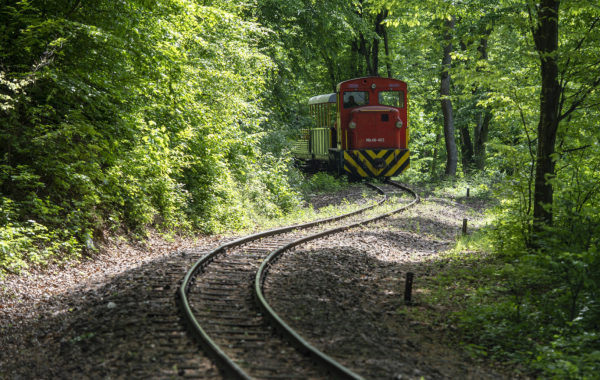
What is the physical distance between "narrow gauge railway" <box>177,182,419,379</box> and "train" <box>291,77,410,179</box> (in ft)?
35.3

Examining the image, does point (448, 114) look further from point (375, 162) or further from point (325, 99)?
point (325, 99)

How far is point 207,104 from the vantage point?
42.8ft

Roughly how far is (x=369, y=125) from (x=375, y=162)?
153cm

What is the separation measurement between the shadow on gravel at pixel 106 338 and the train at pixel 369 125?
13106 mm

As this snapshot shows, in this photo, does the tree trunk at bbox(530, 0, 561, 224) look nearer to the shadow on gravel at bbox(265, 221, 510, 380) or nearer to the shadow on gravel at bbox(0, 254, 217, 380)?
the shadow on gravel at bbox(265, 221, 510, 380)

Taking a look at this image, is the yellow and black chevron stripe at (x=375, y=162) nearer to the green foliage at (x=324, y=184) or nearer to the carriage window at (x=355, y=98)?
the green foliage at (x=324, y=184)

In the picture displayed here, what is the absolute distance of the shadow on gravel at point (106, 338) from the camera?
439 centimetres

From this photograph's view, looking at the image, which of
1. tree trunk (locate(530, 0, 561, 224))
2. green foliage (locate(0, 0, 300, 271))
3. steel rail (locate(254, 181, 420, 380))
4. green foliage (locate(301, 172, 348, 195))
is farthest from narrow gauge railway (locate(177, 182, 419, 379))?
green foliage (locate(301, 172, 348, 195))

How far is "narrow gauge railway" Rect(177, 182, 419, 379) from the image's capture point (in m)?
4.29

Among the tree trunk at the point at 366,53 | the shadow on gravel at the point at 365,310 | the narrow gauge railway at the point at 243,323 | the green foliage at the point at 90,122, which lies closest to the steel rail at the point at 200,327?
the narrow gauge railway at the point at 243,323

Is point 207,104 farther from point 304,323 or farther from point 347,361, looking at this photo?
point 347,361

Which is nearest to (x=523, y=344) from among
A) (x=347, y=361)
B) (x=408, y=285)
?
(x=408, y=285)

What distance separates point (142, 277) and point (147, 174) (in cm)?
340

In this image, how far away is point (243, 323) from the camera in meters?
5.44
